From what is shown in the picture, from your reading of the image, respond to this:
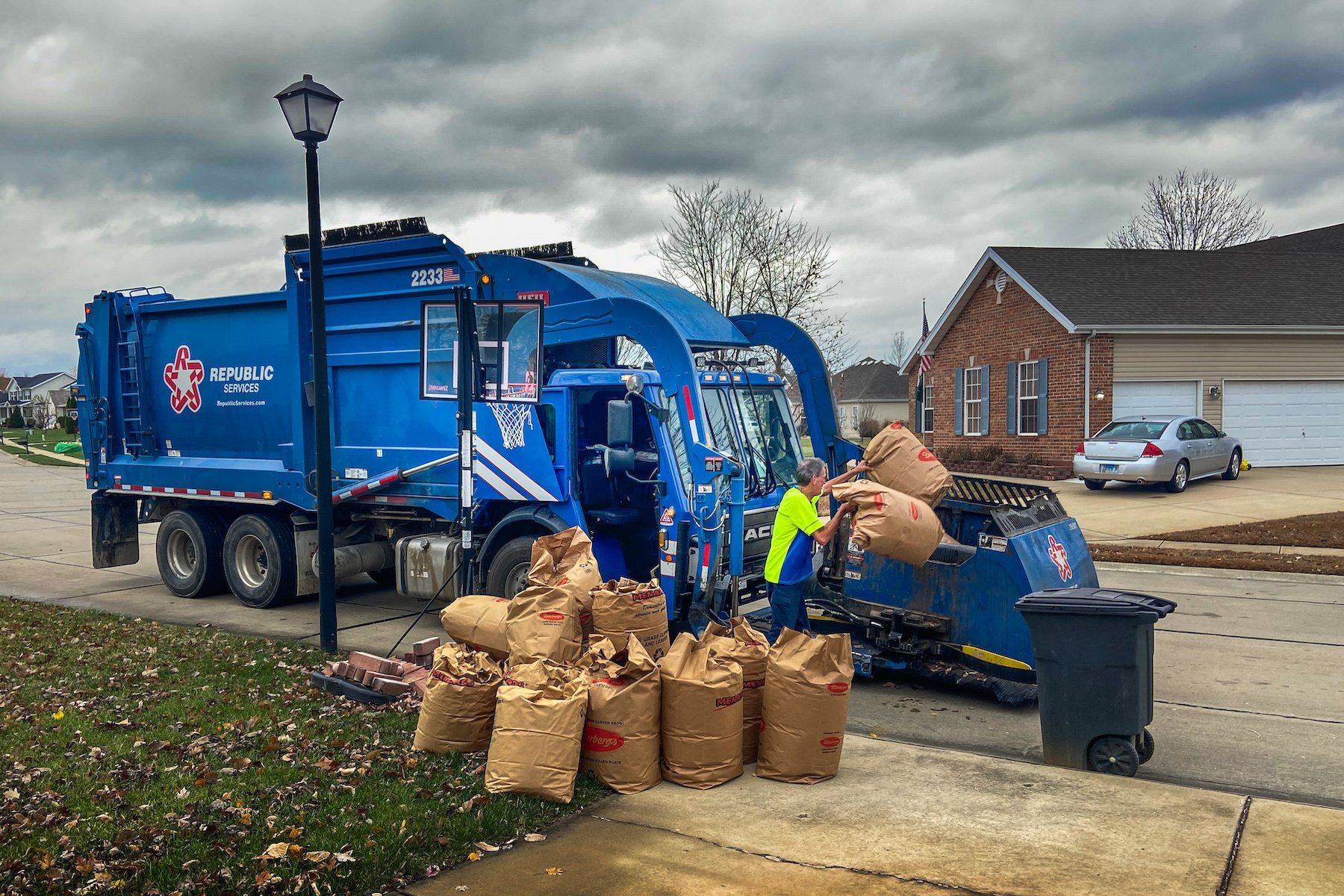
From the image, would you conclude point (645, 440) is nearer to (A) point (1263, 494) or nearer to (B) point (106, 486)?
(B) point (106, 486)

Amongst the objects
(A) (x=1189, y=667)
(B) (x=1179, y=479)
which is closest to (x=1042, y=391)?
(B) (x=1179, y=479)

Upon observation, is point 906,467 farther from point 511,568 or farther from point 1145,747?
point 511,568

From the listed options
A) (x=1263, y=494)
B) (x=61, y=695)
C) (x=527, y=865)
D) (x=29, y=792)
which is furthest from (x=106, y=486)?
(x=1263, y=494)

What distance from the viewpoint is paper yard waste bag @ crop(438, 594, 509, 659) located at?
6695 millimetres

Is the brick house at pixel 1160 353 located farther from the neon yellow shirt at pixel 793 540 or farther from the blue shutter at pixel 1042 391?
the neon yellow shirt at pixel 793 540

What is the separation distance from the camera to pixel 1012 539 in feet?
22.6

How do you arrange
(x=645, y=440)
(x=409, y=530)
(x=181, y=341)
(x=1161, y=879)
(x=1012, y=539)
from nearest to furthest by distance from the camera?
1. (x=1161, y=879)
2. (x=1012, y=539)
3. (x=645, y=440)
4. (x=409, y=530)
5. (x=181, y=341)

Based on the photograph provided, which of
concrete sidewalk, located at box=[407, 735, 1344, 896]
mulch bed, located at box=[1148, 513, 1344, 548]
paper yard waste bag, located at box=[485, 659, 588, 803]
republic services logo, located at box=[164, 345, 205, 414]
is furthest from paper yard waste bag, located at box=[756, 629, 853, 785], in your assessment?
mulch bed, located at box=[1148, 513, 1344, 548]

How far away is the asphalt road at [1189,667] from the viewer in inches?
236

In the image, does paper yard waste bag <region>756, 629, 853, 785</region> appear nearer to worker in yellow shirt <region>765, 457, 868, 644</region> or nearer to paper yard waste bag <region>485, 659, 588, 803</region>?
paper yard waste bag <region>485, 659, 588, 803</region>

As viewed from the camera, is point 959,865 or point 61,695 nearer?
point 959,865

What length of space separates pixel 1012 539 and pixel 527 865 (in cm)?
387

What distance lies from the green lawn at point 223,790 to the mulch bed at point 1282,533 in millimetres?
11508

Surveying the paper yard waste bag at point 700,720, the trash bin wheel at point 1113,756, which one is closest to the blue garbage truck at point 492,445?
the trash bin wheel at point 1113,756
